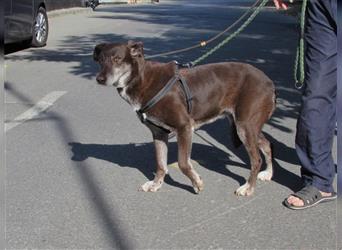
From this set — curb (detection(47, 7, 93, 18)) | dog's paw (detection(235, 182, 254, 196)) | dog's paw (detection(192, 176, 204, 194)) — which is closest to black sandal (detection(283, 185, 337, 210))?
dog's paw (detection(235, 182, 254, 196))

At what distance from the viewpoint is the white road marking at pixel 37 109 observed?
21.9 ft

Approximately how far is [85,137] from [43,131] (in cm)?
56

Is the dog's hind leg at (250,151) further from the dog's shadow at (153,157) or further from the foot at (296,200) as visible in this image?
the foot at (296,200)

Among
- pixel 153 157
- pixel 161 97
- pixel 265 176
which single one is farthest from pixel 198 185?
pixel 153 157

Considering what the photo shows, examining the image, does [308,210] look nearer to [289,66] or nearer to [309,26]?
[309,26]

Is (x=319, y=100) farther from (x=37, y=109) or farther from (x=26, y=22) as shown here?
(x=26, y=22)

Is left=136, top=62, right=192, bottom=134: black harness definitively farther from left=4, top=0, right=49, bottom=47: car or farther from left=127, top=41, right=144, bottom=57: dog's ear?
left=4, top=0, right=49, bottom=47: car

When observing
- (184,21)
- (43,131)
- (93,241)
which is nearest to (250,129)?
(93,241)

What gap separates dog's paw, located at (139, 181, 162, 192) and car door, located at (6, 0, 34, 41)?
22.7 ft

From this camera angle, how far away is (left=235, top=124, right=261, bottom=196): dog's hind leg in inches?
177

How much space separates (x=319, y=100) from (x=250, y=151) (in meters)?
0.72

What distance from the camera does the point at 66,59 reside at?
36.6 feet

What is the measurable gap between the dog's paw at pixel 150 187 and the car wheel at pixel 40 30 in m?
8.59

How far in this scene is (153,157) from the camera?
5.50 metres
